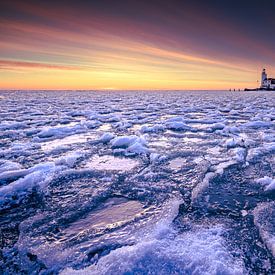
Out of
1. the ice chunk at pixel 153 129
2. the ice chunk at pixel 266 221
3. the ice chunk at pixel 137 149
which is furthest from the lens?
the ice chunk at pixel 153 129

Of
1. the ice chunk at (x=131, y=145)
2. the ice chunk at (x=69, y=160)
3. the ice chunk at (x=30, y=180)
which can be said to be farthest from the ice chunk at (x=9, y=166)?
the ice chunk at (x=131, y=145)

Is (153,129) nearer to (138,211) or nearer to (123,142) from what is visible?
(123,142)

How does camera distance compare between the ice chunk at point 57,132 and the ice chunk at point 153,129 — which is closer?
the ice chunk at point 57,132

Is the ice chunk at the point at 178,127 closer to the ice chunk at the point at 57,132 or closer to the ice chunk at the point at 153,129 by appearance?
the ice chunk at the point at 153,129

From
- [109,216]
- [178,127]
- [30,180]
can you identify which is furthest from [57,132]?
[109,216]

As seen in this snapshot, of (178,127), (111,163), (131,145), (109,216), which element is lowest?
(109,216)

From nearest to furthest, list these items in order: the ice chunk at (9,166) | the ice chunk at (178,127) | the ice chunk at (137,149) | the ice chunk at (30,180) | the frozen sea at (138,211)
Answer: the frozen sea at (138,211) < the ice chunk at (30,180) < the ice chunk at (9,166) < the ice chunk at (137,149) < the ice chunk at (178,127)

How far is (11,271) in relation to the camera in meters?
1.86

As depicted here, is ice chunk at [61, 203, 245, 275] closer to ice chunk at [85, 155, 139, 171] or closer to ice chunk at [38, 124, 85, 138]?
ice chunk at [85, 155, 139, 171]

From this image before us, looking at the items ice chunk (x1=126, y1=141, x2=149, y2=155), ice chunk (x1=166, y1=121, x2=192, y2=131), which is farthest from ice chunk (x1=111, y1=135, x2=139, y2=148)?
ice chunk (x1=166, y1=121, x2=192, y2=131)

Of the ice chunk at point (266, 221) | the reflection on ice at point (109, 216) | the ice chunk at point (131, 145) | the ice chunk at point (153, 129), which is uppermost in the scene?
the ice chunk at point (153, 129)

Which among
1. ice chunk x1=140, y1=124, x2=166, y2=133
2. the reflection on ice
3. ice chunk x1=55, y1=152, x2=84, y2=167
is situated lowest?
the reflection on ice

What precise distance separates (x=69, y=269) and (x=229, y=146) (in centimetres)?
492

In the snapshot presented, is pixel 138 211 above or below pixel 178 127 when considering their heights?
below
